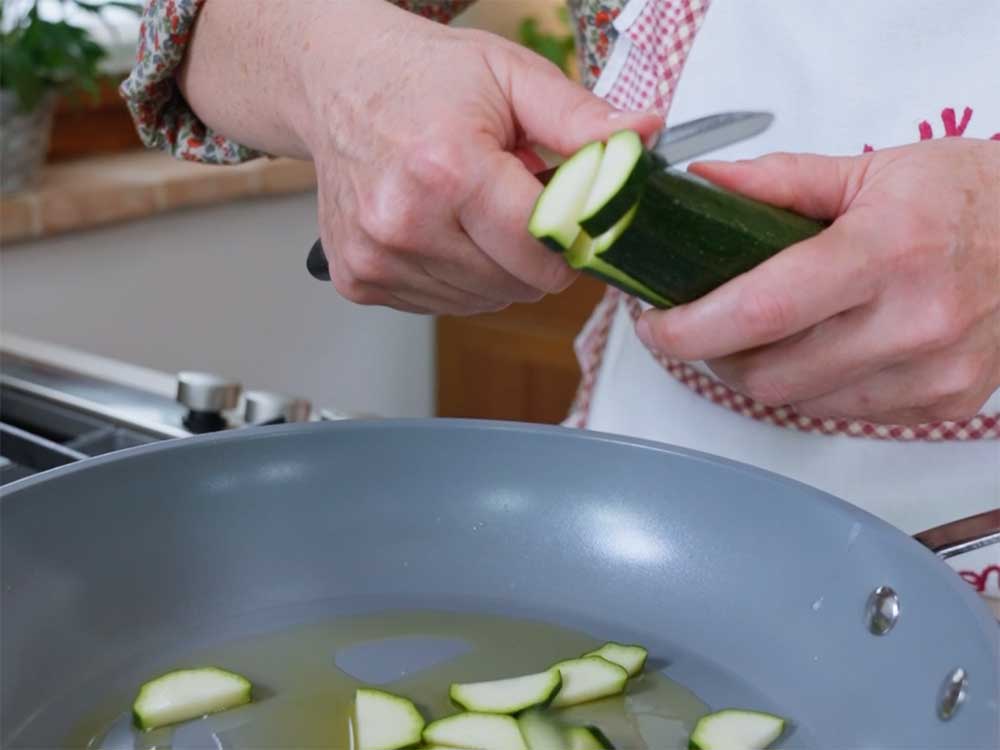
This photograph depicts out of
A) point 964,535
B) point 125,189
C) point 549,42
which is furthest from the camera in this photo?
point 549,42

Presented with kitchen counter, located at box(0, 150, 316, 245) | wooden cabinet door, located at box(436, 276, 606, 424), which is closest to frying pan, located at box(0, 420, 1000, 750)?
kitchen counter, located at box(0, 150, 316, 245)

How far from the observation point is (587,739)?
0.55 m

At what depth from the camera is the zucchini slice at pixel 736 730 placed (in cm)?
55

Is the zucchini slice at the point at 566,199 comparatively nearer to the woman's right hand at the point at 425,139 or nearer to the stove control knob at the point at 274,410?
the woman's right hand at the point at 425,139

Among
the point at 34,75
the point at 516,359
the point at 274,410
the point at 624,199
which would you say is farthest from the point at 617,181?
the point at 516,359

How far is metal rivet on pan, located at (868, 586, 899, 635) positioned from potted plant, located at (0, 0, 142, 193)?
1.31 m

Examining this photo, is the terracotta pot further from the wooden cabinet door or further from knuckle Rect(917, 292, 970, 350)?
knuckle Rect(917, 292, 970, 350)

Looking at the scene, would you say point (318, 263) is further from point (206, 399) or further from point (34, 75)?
point (34, 75)

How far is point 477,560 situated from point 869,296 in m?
0.23

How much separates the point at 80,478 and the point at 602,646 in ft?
0.79

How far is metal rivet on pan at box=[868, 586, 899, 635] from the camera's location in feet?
1.82

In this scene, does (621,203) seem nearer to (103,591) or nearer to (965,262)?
(965,262)

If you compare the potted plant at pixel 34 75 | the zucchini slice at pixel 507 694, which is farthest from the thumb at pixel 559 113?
the potted plant at pixel 34 75

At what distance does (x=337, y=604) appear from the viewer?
651mm
